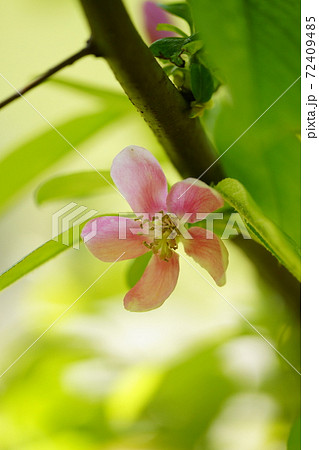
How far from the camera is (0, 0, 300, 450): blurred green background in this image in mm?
461

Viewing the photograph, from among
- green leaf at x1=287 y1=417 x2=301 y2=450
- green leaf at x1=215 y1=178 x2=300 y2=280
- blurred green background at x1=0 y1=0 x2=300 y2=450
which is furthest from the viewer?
blurred green background at x1=0 y1=0 x2=300 y2=450

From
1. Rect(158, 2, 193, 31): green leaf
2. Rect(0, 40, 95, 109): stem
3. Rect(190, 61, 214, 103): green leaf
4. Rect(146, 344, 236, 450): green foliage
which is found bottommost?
Rect(146, 344, 236, 450): green foliage

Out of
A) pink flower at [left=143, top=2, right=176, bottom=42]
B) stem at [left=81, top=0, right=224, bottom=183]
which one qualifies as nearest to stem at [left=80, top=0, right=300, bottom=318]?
stem at [left=81, top=0, right=224, bottom=183]

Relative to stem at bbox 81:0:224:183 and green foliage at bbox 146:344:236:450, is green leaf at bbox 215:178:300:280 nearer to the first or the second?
stem at bbox 81:0:224:183

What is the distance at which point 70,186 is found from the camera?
0.34 metres

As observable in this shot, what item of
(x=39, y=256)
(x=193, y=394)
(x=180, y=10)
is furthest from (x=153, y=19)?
(x=193, y=394)

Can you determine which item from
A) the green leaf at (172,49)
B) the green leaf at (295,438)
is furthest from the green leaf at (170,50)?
the green leaf at (295,438)

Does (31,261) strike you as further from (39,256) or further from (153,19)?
(153,19)

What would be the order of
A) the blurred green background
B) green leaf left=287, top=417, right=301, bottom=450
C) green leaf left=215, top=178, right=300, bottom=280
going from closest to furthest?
green leaf left=215, top=178, right=300, bottom=280 < green leaf left=287, top=417, right=301, bottom=450 < the blurred green background

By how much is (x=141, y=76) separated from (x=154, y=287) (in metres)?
0.11

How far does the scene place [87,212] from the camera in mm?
323

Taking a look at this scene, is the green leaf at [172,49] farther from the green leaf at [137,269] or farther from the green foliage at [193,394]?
the green foliage at [193,394]

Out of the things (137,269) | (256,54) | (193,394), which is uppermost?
(256,54)

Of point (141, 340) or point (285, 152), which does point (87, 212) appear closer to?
point (285, 152)
